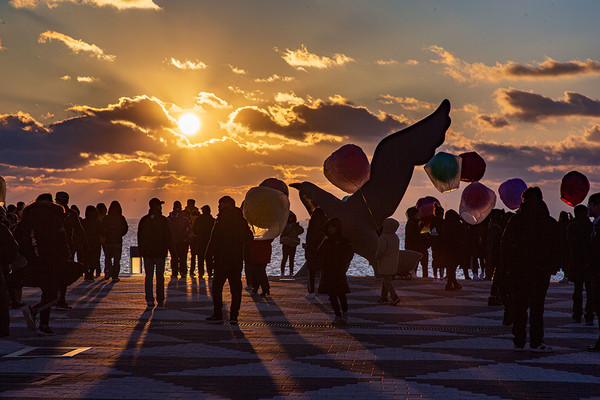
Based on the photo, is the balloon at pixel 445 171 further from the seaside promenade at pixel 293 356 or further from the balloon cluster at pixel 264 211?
the seaside promenade at pixel 293 356

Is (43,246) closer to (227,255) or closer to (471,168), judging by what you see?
(227,255)

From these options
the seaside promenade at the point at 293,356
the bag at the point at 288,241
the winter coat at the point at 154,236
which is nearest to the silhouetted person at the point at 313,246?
the seaside promenade at the point at 293,356

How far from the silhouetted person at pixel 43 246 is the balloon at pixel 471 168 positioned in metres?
14.9

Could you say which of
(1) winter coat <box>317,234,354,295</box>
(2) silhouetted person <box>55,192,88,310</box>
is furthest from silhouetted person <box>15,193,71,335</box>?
(1) winter coat <box>317,234,354,295</box>

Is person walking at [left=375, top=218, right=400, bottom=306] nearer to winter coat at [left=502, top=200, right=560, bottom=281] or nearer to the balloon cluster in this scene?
the balloon cluster

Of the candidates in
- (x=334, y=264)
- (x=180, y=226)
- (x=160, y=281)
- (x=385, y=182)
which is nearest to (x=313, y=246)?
(x=160, y=281)

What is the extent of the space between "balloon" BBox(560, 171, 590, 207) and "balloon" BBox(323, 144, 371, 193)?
5354 mm

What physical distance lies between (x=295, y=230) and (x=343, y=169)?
2349 mm

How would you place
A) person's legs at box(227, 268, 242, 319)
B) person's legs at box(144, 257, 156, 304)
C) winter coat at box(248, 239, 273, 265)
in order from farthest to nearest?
winter coat at box(248, 239, 273, 265), person's legs at box(144, 257, 156, 304), person's legs at box(227, 268, 242, 319)

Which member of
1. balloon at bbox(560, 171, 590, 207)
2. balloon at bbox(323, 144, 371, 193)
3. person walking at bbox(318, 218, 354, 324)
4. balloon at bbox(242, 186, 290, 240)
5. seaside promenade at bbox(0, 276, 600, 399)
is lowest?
seaside promenade at bbox(0, 276, 600, 399)

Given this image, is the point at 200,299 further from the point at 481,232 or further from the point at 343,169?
the point at 481,232

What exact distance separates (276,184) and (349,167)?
211 centimetres

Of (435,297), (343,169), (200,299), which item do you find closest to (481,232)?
(343,169)

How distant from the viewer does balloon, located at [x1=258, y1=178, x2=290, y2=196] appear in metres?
19.8
